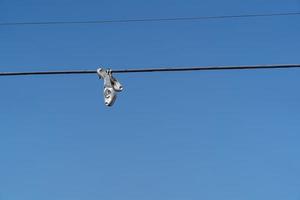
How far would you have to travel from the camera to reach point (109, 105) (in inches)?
355

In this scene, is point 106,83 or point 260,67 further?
point 106,83

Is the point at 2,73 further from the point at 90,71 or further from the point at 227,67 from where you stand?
the point at 227,67

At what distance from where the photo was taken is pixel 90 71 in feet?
27.5

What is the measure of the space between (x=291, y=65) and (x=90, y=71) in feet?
7.68

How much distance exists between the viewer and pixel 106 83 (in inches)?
355

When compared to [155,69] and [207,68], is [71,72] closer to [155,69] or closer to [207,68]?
[155,69]

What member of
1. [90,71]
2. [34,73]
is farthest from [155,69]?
[34,73]

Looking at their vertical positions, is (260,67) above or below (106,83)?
below

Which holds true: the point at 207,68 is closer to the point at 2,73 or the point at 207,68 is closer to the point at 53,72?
the point at 53,72

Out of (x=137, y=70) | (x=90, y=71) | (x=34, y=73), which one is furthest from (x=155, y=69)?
(x=34, y=73)

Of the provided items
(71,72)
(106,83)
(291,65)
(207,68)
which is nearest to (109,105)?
(106,83)

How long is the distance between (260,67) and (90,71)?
199 centimetres

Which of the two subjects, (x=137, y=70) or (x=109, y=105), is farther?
(x=109, y=105)

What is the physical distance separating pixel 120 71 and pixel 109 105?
0.68 meters
